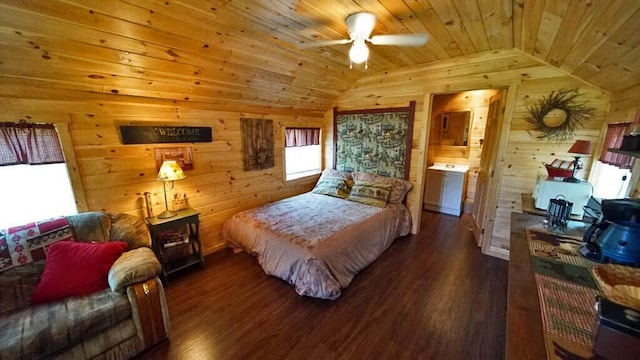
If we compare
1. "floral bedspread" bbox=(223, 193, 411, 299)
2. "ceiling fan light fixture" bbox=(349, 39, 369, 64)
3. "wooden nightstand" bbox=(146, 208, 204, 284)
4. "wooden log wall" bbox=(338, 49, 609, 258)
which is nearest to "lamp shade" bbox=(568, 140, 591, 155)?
"wooden log wall" bbox=(338, 49, 609, 258)

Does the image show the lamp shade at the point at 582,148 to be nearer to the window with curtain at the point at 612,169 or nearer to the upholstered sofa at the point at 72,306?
the window with curtain at the point at 612,169

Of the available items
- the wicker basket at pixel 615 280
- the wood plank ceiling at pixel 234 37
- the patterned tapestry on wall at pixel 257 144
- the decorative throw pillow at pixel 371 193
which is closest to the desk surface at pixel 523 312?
the wicker basket at pixel 615 280

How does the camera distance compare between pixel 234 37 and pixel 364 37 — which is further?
pixel 234 37

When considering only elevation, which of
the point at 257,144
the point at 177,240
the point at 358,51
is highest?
the point at 358,51

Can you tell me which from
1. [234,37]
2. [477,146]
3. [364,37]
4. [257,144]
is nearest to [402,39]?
[364,37]

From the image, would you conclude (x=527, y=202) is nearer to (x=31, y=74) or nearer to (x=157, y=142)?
(x=157, y=142)

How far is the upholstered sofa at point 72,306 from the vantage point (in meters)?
1.37

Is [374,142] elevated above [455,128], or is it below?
below

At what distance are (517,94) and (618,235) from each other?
1968 mm

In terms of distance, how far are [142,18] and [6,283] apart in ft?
6.51

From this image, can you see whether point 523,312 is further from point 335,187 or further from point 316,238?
point 335,187

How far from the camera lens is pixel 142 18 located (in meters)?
1.59

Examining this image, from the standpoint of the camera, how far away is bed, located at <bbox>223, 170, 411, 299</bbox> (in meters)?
2.19

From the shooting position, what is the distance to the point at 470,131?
4438 mm
